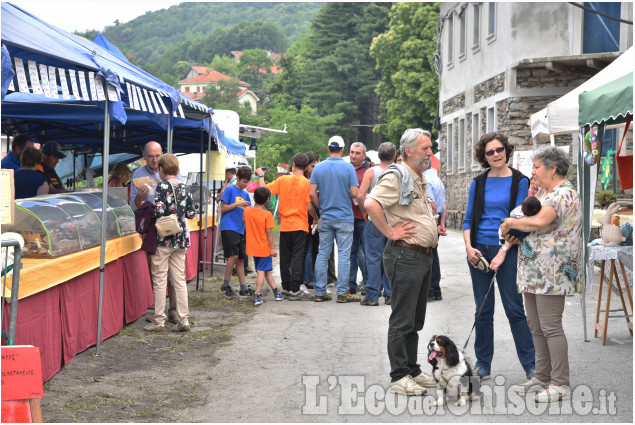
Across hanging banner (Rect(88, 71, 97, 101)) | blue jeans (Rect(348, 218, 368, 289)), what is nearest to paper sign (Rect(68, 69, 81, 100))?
hanging banner (Rect(88, 71, 97, 101))

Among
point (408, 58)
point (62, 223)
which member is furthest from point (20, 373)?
point (408, 58)

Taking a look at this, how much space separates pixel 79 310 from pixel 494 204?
365 cm

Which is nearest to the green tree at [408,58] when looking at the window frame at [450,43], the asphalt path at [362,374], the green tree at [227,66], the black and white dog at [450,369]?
the window frame at [450,43]

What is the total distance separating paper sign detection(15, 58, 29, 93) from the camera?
578 centimetres

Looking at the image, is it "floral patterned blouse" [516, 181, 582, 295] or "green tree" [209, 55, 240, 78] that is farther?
"green tree" [209, 55, 240, 78]

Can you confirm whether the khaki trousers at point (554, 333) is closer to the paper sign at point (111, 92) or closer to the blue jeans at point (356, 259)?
the paper sign at point (111, 92)

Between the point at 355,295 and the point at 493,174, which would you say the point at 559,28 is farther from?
the point at 493,174

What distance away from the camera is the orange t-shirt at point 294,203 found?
11.3 metres

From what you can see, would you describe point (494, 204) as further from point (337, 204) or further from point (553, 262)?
point (337, 204)

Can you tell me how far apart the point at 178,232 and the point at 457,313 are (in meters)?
3.52

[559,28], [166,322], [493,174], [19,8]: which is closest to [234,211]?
[166,322]

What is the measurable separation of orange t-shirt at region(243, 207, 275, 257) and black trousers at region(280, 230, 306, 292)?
0.60 metres

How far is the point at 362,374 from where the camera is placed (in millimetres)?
6715

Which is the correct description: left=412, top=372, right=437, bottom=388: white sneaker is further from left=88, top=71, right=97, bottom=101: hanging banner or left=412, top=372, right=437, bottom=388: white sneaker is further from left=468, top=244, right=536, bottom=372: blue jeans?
left=88, top=71, right=97, bottom=101: hanging banner
